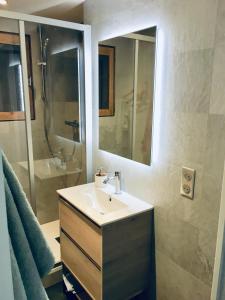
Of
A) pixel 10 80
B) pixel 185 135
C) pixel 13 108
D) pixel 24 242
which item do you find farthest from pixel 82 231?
pixel 10 80

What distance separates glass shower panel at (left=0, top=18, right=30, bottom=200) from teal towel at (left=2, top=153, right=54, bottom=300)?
170 cm

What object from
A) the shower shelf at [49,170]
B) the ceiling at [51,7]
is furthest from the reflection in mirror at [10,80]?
the shower shelf at [49,170]

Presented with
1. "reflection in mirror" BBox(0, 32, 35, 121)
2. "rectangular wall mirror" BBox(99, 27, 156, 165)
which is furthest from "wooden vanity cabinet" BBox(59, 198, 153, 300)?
"reflection in mirror" BBox(0, 32, 35, 121)

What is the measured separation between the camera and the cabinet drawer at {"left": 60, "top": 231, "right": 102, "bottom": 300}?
5.11ft

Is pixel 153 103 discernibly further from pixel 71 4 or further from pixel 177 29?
pixel 71 4

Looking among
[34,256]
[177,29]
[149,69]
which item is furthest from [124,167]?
[34,256]

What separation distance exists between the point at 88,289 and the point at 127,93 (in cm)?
138

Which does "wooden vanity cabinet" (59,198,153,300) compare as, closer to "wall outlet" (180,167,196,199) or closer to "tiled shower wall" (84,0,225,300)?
"tiled shower wall" (84,0,225,300)

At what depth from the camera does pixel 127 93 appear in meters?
1.80

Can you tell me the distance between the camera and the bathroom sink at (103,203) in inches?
59.7

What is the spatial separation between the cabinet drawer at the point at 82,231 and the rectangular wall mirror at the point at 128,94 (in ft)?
1.82

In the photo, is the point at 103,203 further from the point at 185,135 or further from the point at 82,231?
the point at 185,135

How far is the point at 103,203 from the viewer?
188 cm

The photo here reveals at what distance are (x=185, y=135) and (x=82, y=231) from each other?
2.98ft
